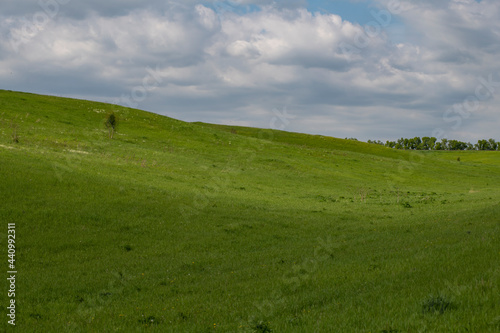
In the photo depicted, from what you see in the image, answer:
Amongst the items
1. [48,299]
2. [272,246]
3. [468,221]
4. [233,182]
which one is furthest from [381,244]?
[233,182]

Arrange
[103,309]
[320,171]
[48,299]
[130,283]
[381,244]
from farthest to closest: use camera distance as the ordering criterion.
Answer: [320,171], [381,244], [130,283], [48,299], [103,309]

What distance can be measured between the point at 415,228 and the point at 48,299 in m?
18.3

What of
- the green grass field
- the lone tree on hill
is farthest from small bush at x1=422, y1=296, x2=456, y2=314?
the lone tree on hill

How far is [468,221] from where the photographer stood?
844 inches

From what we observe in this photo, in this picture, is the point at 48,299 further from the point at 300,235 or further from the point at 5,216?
the point at 300,235

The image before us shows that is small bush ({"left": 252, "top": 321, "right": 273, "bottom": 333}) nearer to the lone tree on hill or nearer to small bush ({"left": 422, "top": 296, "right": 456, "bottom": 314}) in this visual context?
small bush ({"left": 422, "top": 296, "right": 456, "bottom": 314})

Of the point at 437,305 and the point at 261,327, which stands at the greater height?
the point at 437,305

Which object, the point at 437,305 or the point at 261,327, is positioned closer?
the point at 437,305

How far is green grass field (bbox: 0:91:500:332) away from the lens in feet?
28.9

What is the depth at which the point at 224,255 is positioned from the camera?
18.3m
